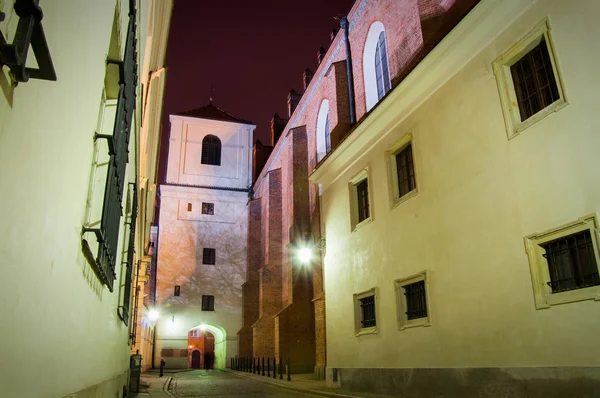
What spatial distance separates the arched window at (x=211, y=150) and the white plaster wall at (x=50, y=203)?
1324 inches

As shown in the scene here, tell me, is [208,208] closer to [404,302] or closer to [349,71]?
[349,71]

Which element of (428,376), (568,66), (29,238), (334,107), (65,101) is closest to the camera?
(29,238)

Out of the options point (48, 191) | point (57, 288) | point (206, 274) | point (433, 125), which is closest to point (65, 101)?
point (48, 191)

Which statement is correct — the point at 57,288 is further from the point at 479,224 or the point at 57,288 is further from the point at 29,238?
the point at 479,224

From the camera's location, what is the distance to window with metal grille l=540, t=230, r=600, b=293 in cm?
623

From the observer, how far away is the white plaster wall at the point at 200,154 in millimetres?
35469

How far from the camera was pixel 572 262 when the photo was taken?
258 inches

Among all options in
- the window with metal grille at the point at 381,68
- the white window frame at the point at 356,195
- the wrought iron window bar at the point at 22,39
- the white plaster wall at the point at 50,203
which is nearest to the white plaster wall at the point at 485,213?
the white window frame at the point at 356,195

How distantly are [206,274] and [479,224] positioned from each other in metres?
27.4

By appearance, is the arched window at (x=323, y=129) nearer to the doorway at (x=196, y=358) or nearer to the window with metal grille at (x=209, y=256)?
the window with metal grille at (x=209, y=256)

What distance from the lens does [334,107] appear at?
62.0ft

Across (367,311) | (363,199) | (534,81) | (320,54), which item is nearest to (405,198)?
(363,199)

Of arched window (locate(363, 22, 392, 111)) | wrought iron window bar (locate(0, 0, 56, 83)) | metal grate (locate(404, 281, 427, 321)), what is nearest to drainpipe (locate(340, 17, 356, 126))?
arched window (locate(363, 22, 392, 111))

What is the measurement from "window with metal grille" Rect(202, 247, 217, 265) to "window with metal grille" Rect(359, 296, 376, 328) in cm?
2284
